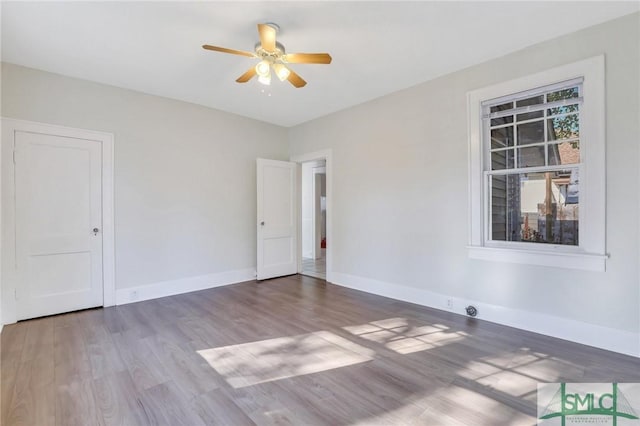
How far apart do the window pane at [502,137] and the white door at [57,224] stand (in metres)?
4.75

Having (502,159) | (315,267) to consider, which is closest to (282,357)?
(502,159)

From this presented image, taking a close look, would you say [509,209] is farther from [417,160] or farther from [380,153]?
[380,153]

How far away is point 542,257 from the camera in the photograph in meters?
2.83

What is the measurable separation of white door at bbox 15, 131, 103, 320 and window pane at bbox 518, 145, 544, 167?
495 centimetres

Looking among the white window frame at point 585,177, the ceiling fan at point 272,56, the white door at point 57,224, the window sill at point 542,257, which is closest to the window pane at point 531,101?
the white window frame at point 585,177

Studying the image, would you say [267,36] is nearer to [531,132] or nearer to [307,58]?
[307,58]

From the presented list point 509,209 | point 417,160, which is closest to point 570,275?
point 509,209

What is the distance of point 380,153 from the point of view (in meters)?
4.20

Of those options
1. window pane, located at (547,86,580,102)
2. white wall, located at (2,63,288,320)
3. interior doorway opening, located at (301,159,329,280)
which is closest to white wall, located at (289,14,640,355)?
window pane, located at (547,86,580,102)

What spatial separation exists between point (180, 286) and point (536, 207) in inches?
182

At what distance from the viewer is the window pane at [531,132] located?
294 cm

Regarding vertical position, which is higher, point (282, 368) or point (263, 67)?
point (263, 67)

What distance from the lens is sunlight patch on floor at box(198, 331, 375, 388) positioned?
7.20 ft

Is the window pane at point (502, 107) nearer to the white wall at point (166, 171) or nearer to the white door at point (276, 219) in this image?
the white door at point (276, 219)
